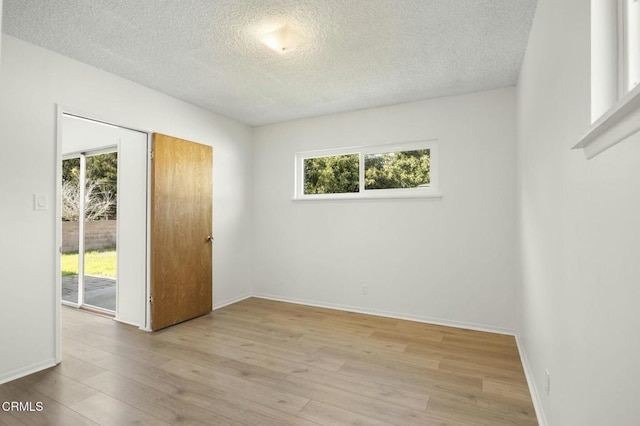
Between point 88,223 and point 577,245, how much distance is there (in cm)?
532

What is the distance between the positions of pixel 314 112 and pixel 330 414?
3.40m

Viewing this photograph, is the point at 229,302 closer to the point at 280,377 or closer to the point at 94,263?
the point at 94,263

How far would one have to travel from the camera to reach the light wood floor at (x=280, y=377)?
193cm

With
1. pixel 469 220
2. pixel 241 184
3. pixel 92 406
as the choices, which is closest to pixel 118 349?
pixel 92 406

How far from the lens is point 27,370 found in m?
2.43

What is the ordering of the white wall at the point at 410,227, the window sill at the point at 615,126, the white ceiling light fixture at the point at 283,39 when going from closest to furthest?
1. the window sill at the point at 615,126
2. the white ceiling light fixture at the point at 283,39
3. the white wall at the point at 410,227

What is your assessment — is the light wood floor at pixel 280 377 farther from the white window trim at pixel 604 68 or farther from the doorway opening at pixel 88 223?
the white window trim at pixel 604 68

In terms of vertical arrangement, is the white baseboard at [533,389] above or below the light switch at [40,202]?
below

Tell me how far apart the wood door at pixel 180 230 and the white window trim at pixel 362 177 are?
1.23m

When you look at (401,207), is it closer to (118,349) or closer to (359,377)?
(359,377)

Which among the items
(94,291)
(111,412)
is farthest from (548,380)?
(94,291)

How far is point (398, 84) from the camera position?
3.24 m

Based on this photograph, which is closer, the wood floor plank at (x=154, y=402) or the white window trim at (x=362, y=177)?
the wood floor plank at (x=154, y=402)

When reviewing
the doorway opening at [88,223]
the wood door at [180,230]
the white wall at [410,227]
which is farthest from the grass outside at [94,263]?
the white wall at [410,227]
